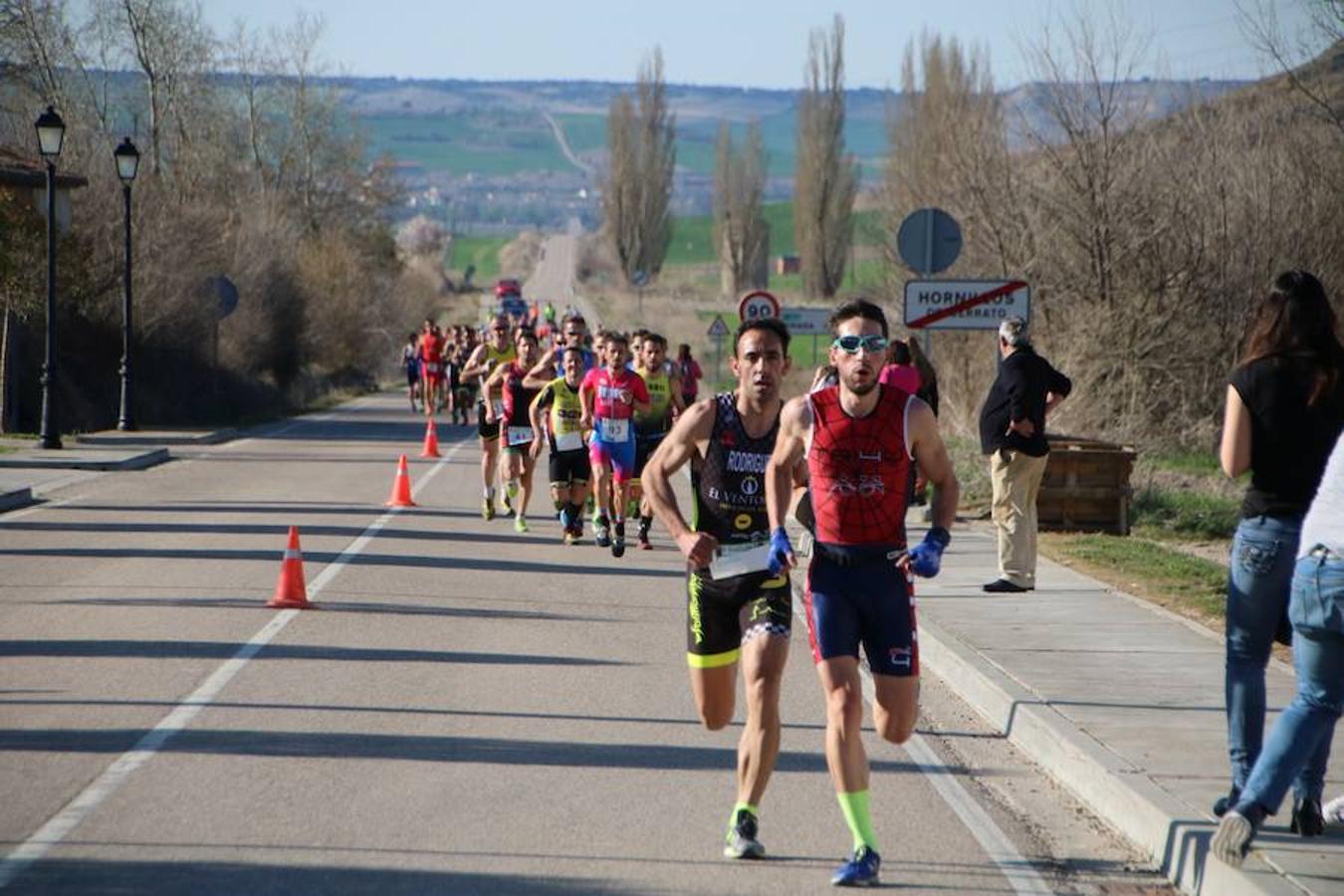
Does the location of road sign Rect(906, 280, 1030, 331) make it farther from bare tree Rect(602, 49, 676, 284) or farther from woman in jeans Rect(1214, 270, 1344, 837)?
bare tree Rect(602, 49, 676, 284)

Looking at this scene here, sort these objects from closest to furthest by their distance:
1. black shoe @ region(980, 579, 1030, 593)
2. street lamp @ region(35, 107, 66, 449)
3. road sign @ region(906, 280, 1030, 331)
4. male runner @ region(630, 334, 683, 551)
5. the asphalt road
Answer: the asphalt road
black shoe @ region(980, 579, 1030, 593)
male runner @ region(630, 334, 683, 551)
road sign @ region(906, 280, 1030, 331)
street lamp @ region(35, 107, 66, 449)

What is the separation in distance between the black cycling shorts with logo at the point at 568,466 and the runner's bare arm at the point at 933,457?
36.4 feet

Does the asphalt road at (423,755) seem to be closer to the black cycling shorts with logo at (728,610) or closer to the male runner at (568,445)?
the black cycling shorts with logo at (728,610)

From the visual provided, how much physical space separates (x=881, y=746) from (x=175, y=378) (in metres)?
34.5

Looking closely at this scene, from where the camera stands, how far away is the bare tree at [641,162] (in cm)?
10350

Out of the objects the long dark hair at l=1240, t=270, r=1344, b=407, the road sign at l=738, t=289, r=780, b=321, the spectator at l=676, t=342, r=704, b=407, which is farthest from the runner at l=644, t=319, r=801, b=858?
the road sign at l=738, t=289, r=780, b=321

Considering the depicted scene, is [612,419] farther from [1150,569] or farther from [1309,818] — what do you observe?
[1309,818]

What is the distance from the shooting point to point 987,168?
30531 mm

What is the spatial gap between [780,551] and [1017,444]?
7806mm

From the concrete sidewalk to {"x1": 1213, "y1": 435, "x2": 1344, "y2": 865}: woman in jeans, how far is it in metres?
0.20

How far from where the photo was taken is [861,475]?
7.06 metres

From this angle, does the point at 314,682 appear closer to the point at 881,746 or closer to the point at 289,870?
the point at 881,746

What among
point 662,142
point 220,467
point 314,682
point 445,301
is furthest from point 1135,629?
point 445,301

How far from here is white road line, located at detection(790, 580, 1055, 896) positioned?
22.8 feet
